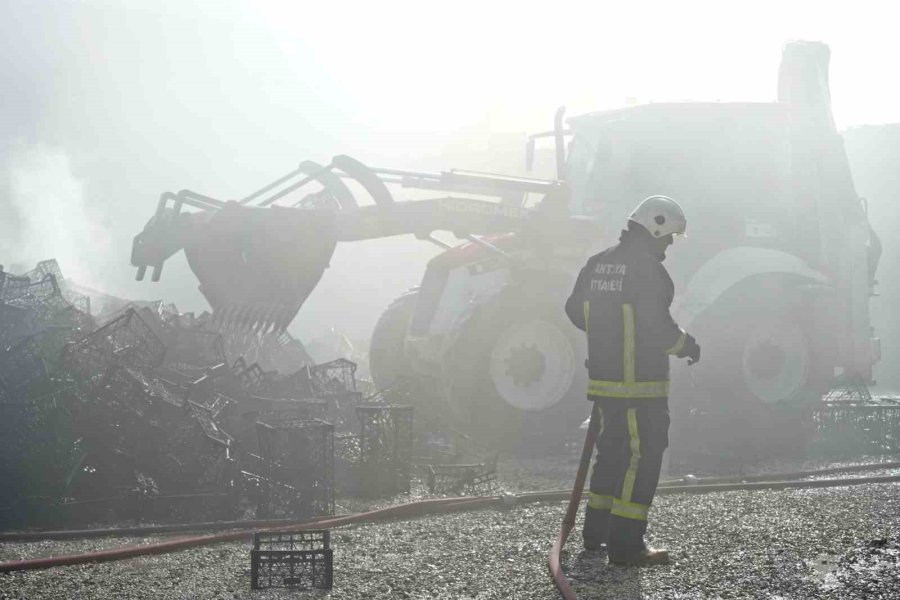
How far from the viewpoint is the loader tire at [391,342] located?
14.4 m

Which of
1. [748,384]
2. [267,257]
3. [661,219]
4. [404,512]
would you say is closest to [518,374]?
[748,384]

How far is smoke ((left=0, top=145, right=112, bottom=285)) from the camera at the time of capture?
99.9 feet

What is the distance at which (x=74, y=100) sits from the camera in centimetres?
4019

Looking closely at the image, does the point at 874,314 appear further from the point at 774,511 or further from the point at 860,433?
the point at 774,511

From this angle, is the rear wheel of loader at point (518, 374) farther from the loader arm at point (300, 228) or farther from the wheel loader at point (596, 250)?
the loader arm at point (300, 228)

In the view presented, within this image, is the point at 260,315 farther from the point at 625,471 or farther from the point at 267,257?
the point at 625,471

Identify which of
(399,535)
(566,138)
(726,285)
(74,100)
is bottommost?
(399,535)

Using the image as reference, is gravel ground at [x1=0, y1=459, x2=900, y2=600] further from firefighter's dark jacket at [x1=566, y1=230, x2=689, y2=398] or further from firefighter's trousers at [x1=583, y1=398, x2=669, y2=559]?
firefighter's dark jacket at [x1=566, y1=230, x2=689, y2=398]

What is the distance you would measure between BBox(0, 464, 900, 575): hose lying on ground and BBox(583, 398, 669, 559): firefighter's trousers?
64cm

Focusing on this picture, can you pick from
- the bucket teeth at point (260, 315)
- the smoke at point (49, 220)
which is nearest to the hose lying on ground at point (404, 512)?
the bucket teeth at point (260, 315)

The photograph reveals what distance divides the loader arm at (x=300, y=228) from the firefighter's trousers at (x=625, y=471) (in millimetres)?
6059

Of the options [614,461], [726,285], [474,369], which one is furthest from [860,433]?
[614,461]

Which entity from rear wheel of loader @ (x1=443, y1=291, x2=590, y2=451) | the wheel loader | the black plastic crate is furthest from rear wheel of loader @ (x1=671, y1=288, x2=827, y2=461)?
the black plastic crate

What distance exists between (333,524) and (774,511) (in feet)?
9.98
